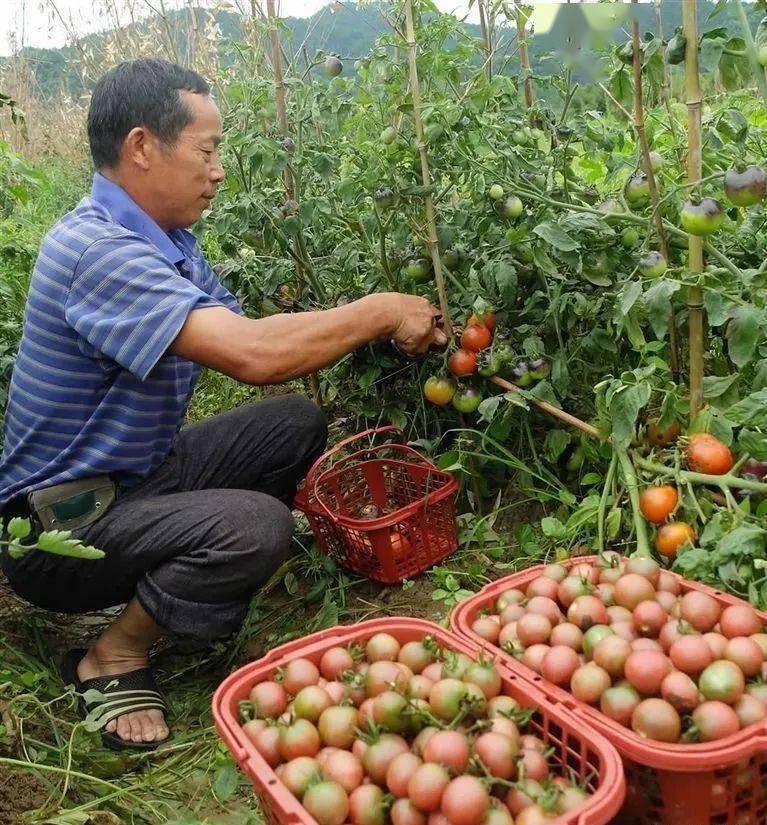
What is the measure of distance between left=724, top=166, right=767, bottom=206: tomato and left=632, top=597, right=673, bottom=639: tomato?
2.50 ft

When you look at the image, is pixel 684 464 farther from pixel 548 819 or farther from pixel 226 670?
pixel 226 670

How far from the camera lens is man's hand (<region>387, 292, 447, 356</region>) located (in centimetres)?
218

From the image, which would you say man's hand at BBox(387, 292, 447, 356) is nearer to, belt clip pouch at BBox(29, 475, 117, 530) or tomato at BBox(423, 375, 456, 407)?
tomato at BBox(423, 375, 456, 407)

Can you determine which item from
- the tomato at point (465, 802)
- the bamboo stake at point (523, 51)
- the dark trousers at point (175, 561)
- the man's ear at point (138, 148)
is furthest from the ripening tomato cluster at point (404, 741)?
the bamboo stake at point (523, 51)

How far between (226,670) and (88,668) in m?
0.34

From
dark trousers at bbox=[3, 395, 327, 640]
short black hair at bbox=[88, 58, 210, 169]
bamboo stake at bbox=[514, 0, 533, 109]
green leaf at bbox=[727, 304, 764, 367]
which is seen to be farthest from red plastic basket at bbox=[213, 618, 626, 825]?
bamboo stake at bbox=[514, 0, 533, 109]

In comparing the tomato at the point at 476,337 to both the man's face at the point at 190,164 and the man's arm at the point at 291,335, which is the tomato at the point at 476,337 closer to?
the man's arm at the point at 291,335

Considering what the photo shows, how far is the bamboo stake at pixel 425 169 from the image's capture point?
2.17 metres

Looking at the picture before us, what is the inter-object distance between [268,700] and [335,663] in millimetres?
134

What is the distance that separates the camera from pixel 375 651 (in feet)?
4.83

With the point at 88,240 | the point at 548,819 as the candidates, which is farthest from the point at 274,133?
the point at 548,819

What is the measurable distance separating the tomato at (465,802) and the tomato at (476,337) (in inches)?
52.7

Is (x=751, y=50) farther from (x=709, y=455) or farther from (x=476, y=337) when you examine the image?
(x=476, y=337)

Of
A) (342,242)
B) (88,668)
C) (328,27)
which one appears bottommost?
(88,668)
